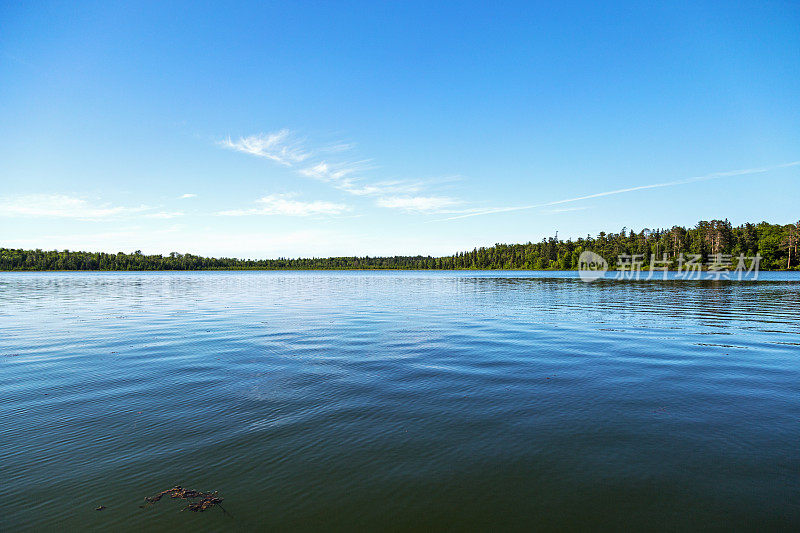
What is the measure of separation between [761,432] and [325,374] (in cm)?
1144

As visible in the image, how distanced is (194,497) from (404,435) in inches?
159

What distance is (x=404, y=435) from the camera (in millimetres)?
8961

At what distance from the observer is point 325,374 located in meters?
14.2

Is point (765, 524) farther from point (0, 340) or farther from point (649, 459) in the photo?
point (0, 340)

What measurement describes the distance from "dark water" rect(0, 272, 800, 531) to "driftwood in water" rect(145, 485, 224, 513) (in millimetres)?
175

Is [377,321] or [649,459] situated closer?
[649,459]

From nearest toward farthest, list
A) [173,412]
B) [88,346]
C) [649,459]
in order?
1. [649,459]
2. [173,412]
3. [88,346]

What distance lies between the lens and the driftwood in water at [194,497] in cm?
634

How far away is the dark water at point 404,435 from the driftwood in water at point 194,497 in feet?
0.57

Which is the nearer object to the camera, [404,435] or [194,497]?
[194,497]

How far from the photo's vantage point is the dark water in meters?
6.29

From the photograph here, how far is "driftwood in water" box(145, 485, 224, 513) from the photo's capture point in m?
6.34

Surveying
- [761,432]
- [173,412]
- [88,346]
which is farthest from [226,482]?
[88,346]

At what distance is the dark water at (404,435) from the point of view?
6289 mm
